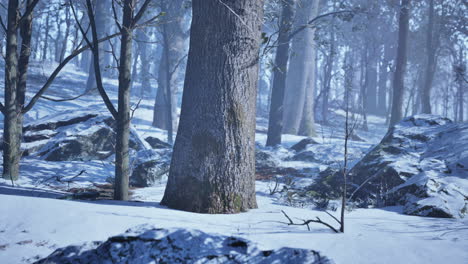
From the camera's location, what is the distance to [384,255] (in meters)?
2.68

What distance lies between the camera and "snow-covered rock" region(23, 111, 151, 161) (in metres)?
8.20

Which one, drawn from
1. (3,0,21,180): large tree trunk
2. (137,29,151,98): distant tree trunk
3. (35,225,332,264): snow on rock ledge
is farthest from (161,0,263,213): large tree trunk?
(137,29,151,98): distant tree trunk

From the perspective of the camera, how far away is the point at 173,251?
271cm

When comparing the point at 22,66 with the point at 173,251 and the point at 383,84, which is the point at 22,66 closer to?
the point at 173,251

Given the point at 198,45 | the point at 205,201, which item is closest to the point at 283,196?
the point at 205,201

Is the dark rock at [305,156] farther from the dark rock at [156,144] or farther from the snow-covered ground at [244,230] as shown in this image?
the snow-covered ground at [244,230]

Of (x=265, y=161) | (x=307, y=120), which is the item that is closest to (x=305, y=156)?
(x=265, y=161)

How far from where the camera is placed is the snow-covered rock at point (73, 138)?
26.9 ft

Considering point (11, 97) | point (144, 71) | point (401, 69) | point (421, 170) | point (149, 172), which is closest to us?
point (11, 97)

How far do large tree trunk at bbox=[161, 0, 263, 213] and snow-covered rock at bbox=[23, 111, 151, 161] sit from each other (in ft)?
16.8

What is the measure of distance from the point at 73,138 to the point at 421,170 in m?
7.51

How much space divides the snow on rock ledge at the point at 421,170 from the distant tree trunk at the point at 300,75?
31.7ft

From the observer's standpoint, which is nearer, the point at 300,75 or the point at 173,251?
the point at 173,251

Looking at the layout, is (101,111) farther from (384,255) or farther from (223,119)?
(384,255)
